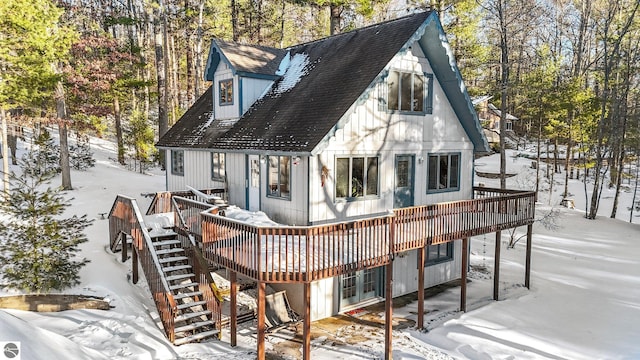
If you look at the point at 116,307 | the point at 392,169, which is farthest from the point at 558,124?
the point at 116,307

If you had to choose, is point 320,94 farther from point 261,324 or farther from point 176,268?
point 261,324

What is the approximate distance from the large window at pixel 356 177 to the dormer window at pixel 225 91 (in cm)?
566

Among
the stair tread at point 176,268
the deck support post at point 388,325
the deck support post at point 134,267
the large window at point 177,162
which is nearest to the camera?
the deck support post at point 388,325

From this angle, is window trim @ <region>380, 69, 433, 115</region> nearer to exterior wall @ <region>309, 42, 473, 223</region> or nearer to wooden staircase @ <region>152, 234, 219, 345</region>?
exterior wall @ <region>309, 42, 473, 223</region>

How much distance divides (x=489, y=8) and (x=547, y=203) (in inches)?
611

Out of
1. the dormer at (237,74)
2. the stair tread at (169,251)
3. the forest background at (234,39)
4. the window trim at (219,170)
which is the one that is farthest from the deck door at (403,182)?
the forest background at (234,39)

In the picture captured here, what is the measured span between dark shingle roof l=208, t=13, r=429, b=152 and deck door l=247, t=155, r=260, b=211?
52cm

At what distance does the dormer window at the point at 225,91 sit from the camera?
15.3 m

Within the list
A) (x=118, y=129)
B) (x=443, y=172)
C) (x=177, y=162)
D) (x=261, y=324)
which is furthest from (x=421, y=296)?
(x=118, y=129)

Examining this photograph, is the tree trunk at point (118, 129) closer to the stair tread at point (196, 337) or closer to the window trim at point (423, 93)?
the window trim at point (423, 93)

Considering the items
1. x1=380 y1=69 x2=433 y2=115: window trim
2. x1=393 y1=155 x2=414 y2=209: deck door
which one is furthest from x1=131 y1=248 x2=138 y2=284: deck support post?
x1=380 y1=69 x2=433 y2=115: window trim

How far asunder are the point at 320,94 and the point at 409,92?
288 cm

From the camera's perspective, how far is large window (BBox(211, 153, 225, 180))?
14.7 meters

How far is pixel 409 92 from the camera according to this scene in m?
13.4
